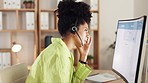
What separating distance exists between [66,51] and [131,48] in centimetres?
38

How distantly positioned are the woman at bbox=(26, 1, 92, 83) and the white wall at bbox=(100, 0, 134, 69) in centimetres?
218

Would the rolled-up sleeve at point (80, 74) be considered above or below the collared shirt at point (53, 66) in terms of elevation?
below

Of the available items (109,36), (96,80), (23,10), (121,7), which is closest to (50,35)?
(23,10)

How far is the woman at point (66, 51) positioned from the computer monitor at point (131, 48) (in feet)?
0.77

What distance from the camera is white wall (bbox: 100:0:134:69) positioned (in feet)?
12.6

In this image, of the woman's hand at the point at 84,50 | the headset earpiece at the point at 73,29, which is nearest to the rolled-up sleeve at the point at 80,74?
the woman's hand at the point at 84,50

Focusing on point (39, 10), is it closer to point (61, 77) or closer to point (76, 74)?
point (76, 74)

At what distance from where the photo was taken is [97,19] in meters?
3.53

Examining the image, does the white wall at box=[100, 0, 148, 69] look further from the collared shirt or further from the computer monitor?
the collared shirt

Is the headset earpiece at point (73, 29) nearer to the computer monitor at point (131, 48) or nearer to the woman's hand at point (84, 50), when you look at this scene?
the woman's hand at point (84, 50)

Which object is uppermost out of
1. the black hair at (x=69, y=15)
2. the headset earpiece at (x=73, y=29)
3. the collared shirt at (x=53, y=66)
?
the black hair at (x=69, y=15)

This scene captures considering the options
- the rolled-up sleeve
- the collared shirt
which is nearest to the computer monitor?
the rolled-up sleeve

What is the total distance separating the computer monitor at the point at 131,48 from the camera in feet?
3.41

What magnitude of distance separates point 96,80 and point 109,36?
2236 millimetres
